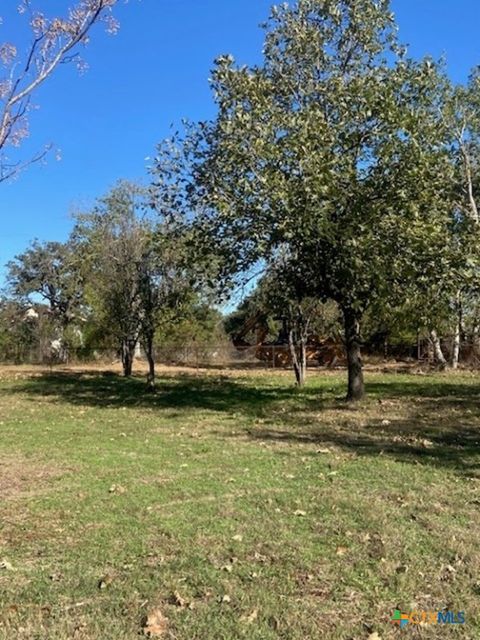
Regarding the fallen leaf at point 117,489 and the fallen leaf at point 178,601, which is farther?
the fallen leaf at point 117,489

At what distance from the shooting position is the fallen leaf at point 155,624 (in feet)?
10.6

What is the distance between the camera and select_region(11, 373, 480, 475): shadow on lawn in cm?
873

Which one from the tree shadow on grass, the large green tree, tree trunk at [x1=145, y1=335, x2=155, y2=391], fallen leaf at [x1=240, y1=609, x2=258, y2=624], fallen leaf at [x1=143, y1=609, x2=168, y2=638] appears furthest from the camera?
tree trunk at [x1=145, y1=335, x2=155, y2=391]

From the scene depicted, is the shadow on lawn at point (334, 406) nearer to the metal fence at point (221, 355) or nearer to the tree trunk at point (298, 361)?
the tree trunk at point (298, 361)

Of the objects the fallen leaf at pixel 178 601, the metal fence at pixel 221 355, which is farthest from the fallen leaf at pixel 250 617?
the metal fence at pixel 221 355

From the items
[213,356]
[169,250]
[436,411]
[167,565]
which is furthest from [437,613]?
[213,356]

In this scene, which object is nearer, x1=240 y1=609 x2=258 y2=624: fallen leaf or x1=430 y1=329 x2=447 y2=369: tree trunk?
x1=240 y1=609 x2=258 y2=624: fallen leaf

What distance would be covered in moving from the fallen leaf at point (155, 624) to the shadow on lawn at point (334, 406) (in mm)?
4624

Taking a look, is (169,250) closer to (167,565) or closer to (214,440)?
(214,440)

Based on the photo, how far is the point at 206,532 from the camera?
15.9 ft

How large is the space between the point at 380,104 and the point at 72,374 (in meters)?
17.9

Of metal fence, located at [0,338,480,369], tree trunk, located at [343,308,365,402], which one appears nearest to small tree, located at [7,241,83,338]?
metal fence, located at [0,338,480,369]

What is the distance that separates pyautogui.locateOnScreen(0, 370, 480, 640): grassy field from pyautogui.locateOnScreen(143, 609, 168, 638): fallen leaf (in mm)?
12

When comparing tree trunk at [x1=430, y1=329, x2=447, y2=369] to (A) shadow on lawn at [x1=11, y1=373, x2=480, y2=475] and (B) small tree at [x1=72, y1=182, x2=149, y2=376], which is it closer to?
(A) shadow on lawn at [x1=11, y1=373, x2=480, y2=475]
